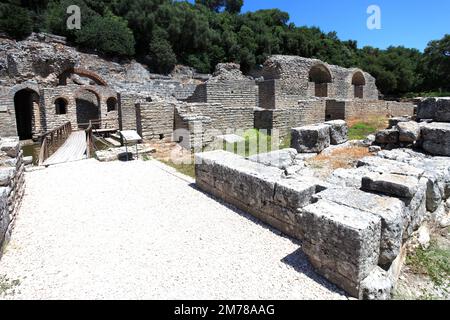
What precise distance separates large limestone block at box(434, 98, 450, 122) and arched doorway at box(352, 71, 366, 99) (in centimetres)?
1767

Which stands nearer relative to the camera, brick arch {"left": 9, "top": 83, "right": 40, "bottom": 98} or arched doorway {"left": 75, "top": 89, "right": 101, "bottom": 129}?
brick arch {"left": 9, "top": 83, "right": 40, "bottom": 98}

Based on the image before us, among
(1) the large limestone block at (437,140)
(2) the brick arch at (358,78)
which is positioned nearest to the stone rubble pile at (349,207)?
(1) the large limestone block at (437,140)

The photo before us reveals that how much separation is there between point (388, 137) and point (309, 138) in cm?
201

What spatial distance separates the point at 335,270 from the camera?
3.00 meters

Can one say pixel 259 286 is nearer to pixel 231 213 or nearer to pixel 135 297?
pixel 135 297

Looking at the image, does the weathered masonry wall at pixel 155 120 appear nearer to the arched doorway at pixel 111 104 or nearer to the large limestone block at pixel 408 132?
the large limestone block at pixel 408 132

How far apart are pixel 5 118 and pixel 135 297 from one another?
16.5 meters

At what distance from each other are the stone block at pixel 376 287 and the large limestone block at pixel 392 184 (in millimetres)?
1065

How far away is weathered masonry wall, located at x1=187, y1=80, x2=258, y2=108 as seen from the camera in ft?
47.8

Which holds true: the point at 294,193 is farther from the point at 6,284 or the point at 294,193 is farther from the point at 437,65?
the point at 437,65

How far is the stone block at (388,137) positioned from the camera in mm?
7430

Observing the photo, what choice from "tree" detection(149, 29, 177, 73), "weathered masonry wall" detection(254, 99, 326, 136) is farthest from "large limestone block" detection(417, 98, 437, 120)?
"tree" detection(149, 29, 177, 73)

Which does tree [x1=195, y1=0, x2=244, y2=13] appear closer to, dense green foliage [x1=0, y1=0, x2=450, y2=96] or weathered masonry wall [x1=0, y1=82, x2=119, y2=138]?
dense green foliage [x1=0, y1=0, x2=450, y2=96]

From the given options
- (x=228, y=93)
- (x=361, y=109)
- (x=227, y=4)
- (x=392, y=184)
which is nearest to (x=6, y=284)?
(x=392, y=184)
